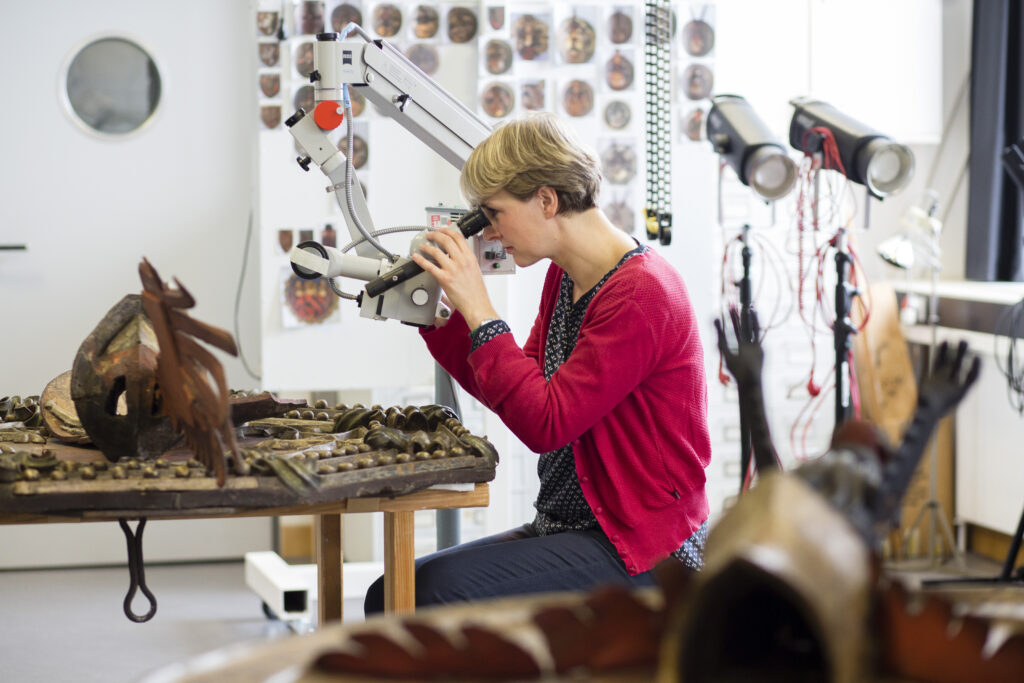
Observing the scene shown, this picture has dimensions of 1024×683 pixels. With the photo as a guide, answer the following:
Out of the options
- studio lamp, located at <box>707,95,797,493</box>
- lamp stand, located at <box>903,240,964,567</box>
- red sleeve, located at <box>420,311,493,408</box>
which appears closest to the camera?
red sleeve, located at <box>420,311,493,408</box>

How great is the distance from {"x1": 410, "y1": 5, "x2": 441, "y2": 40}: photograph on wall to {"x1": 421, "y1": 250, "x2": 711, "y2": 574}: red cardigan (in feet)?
5.44

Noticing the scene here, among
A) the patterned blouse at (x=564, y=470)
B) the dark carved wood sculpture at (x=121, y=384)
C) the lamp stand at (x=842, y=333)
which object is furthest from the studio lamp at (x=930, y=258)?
the dark carved wood sculpture at (x=121, y=384)

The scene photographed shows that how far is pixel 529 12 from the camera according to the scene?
336 centimetres

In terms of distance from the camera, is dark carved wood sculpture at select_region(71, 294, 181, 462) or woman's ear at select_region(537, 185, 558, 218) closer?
dark carved wood sculpture at select_region(71, 294, 181, 462)

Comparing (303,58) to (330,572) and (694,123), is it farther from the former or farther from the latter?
(330,572)

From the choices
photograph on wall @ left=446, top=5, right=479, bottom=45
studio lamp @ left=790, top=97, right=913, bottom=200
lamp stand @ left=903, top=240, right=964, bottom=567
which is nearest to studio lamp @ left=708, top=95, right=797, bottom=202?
studio lamp @ left=790, top=97, right=913, bottom=200

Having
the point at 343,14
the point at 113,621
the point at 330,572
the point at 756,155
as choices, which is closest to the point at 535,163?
the point at 330,572

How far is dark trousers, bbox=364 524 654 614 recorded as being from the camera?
176cm

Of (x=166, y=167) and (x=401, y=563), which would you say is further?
(x=166, y=167)

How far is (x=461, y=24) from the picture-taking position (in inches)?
129

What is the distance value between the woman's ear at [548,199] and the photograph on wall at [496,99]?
1504 mm

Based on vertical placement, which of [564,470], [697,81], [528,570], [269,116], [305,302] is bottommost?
Result: [528,570]

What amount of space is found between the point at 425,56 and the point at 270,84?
1.49 ft

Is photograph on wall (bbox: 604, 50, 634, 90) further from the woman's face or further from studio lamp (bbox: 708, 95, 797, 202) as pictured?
the woman's face
